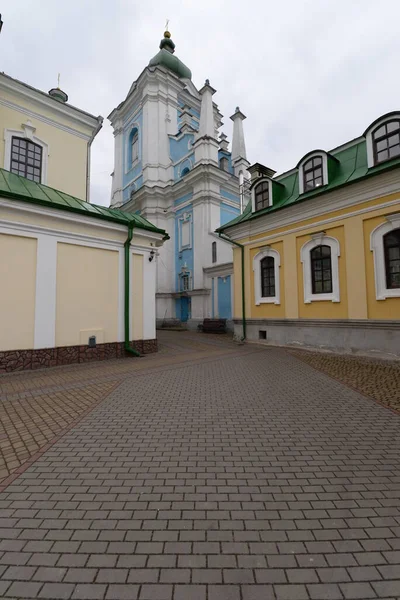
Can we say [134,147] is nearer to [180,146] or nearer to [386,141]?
[180,146]

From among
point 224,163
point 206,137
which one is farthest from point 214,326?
point 224,163

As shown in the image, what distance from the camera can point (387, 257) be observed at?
9.30m

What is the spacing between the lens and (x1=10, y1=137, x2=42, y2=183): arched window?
1307 centimetres

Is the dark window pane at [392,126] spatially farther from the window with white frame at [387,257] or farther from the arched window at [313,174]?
the window with white frame at [387,257]

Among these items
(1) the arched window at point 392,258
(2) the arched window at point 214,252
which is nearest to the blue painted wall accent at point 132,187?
(2) the arched window at point 214,252

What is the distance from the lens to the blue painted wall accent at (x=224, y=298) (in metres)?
19.5

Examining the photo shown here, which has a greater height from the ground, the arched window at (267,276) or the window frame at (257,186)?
the window frame at (257,186)

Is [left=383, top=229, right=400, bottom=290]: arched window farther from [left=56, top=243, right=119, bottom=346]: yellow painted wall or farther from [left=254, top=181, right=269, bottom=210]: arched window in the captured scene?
[left=56, top=243, right=119, bottom=346]: yellow painted wall

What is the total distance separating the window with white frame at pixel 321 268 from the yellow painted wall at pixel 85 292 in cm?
711

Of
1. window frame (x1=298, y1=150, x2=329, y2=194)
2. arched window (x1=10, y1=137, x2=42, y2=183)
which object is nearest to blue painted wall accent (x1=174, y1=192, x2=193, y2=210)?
arched window (x1=10, y1=137, x2=42, y2=183)

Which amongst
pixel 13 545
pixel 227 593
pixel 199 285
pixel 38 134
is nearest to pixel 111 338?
pixel 13 545

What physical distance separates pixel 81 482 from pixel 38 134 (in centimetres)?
1588

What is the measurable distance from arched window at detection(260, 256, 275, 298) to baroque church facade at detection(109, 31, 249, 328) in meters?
6.21

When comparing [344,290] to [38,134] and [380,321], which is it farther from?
[38,134]
